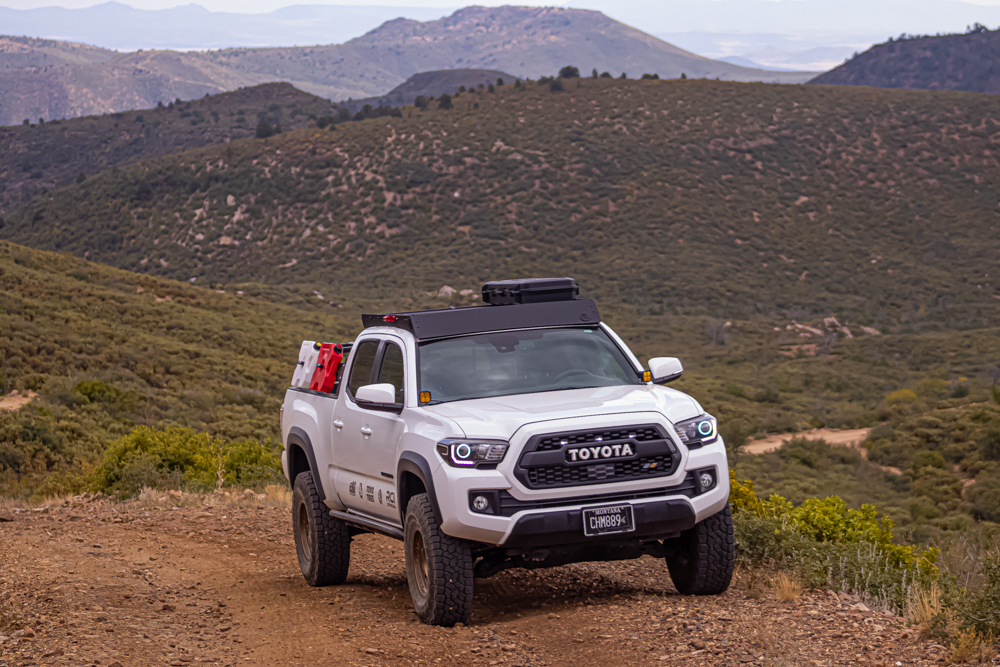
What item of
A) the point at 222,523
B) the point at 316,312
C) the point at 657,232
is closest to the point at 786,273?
the point at 657,232

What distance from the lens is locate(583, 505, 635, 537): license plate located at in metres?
5.93

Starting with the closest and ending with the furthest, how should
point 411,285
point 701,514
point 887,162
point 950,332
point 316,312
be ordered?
point 701,514 → point 950,332 → point 316,312 → point 411,285 → point 887,162

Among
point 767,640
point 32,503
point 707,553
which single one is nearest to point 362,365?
point 707,553

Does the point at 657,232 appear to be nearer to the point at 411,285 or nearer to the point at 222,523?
the point at 411,285

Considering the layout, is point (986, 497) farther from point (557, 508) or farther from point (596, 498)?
point (557, 508)

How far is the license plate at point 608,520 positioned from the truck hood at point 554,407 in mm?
582

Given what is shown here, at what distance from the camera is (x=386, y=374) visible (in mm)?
7355

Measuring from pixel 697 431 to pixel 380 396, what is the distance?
6.88 ft

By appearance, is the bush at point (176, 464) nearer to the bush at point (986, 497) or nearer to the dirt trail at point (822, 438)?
the bush at point (986, 497)

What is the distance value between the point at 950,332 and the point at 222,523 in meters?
44.0

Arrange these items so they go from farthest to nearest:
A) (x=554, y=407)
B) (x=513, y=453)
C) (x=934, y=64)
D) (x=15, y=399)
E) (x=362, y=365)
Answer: (x=934, y=64), (x=15, y=399), (x=362, y=365), (x=554, y=407), (x=513, y=453)

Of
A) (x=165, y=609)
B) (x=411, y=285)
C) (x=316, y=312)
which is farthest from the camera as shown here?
(x=411, y=285)

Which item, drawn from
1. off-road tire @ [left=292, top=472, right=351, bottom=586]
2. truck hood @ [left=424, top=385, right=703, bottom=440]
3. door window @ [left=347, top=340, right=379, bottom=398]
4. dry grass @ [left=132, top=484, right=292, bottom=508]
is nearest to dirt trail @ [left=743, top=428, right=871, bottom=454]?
dry grass @ [left=132, top=484, right=292, bottom=508]

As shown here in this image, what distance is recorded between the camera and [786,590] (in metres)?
6.57
